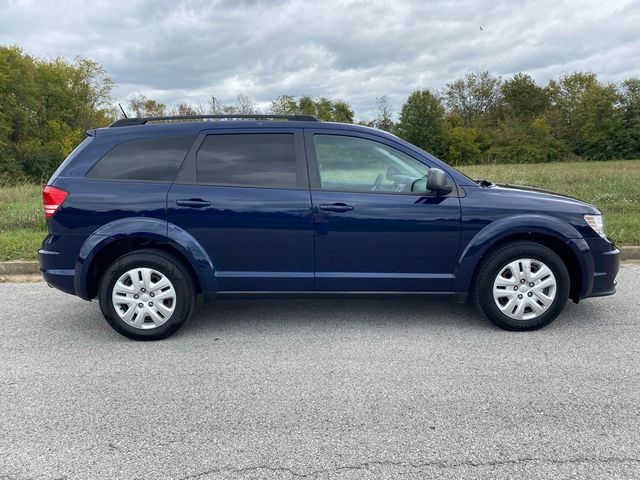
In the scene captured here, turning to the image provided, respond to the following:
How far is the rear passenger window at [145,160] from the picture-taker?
4.06 meters

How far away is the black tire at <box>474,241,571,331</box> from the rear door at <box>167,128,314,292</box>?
1.46 m

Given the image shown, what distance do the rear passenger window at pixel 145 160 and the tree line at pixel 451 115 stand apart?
4666 cm

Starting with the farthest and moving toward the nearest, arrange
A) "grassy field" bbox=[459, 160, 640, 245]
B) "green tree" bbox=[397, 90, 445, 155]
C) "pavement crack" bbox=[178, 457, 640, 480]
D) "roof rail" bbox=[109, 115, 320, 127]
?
"green tree" bbox=[397, 90, 445, 155]
"grassy field" bbox=[459, 160, 640, 245]
"roof rail" bbox=[109, 115, 320, 127]
"pavement crack" bbox=[178, 457, 640, 480]

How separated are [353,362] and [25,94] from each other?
59106mm

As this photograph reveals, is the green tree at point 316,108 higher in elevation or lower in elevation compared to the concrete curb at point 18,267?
higher

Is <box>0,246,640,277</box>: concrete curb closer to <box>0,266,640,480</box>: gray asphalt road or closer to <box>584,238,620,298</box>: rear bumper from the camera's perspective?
<box>0,266,640,480</box>: gray asphalt road

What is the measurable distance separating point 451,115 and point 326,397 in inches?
2579

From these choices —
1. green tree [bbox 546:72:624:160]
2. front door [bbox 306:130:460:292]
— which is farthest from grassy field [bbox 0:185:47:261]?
green tree [bbox 546:72:624:160]

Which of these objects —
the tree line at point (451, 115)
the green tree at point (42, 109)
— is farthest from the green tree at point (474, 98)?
the green tree at point (42, 109)

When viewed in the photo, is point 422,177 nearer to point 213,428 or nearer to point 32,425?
point 213,428

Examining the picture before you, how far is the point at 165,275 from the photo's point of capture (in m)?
4.01

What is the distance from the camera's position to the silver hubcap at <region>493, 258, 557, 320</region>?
4043 millimetres

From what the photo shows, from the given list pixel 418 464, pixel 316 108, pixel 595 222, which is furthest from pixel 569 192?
pixel 316 108

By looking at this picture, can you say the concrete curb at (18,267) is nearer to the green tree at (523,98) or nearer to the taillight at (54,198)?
the taillight at (54,198)
